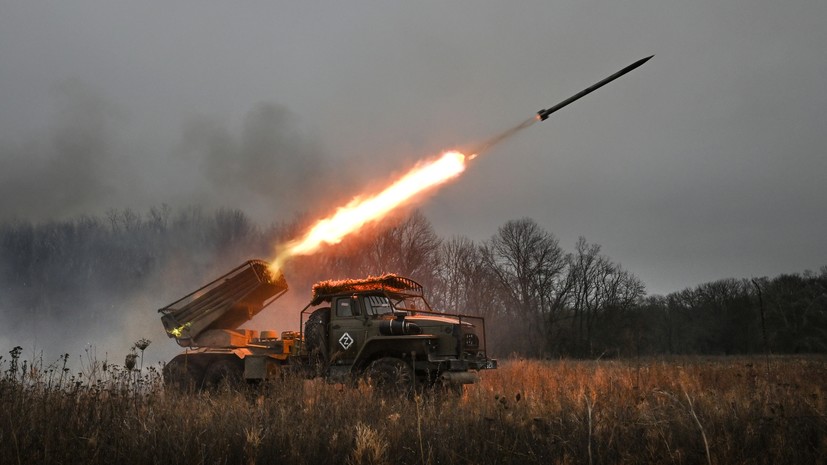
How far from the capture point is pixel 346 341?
12.6 m

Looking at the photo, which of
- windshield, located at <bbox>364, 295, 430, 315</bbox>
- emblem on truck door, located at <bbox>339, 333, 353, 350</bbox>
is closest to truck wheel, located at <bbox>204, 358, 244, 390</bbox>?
emblem on truck door, located at <bbox>339, 333, 353, 350</bbox>

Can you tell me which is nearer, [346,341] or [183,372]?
[346,341]

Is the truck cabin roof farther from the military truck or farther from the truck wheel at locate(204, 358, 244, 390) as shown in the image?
the truck wheel at locate(204, 358, 244, 390)

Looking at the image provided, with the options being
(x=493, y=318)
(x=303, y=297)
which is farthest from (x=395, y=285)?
(x=493, y=318)

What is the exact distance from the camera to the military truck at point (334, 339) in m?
11.4

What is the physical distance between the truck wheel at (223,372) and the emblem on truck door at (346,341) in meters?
2.81

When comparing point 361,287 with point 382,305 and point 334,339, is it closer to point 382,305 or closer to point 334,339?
point 382,305

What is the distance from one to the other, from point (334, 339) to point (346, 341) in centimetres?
35

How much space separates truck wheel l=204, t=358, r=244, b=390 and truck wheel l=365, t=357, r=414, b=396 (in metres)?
3.95

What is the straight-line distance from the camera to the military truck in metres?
11.4

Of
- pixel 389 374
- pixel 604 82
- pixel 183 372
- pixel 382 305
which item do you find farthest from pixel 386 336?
pixel 604 82

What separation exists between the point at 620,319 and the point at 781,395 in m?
47.7

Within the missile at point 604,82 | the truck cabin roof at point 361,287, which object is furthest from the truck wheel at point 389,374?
the missile at point 604,82

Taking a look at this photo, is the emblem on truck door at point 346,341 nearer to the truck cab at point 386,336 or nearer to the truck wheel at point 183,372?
the truck cab at point 386,336
